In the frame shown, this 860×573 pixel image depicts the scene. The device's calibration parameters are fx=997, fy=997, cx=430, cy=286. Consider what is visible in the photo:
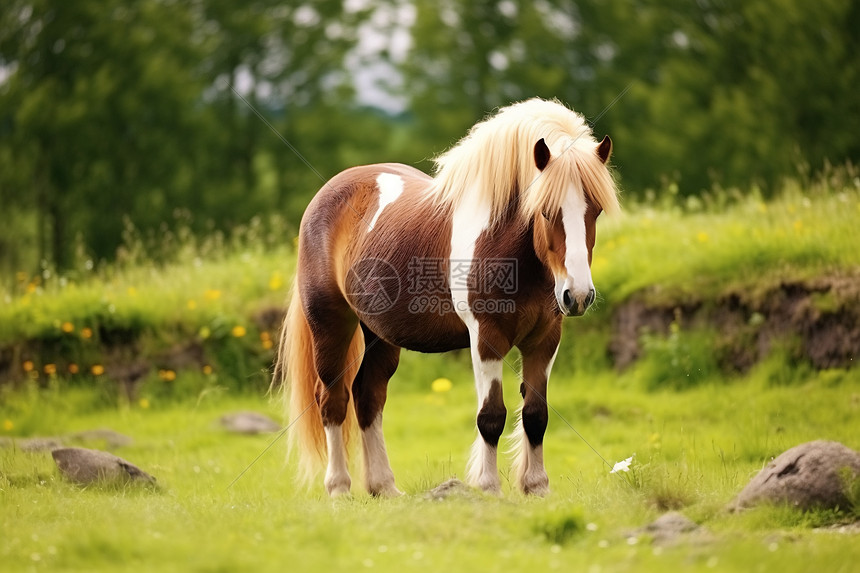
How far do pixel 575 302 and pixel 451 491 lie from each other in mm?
1272

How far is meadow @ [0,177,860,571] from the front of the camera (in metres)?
4.57

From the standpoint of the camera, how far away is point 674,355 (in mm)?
9125

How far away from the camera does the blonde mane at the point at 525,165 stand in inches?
208

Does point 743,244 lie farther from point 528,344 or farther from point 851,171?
point 528,344

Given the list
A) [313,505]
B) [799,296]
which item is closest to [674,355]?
[799,296]

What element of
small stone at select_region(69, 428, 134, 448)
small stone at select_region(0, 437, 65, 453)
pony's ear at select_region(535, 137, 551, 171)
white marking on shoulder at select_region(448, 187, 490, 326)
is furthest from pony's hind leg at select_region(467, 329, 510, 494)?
small stone at select_region(69, 428, 134, 448)

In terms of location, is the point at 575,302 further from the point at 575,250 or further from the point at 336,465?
the point at 336,465

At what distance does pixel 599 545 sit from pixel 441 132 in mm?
19942

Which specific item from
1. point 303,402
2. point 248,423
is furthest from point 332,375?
point 248,423

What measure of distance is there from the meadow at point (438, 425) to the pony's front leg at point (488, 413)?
36 cm

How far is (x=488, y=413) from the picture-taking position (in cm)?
565

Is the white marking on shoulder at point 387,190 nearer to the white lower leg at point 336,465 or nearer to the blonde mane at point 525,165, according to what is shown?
the blonde mane at point 525,165

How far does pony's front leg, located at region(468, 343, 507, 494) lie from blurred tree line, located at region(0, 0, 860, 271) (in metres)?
15.1

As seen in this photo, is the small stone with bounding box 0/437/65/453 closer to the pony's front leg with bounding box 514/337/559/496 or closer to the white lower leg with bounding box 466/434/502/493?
the white lower leg with bounding box 466/434/502/493
